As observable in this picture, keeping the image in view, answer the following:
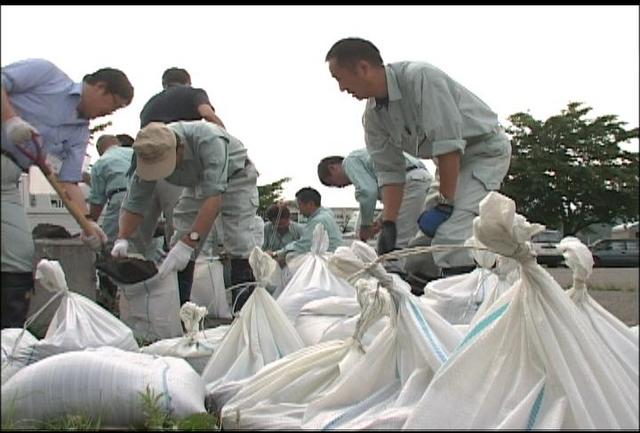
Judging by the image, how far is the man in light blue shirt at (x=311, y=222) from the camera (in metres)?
5.87

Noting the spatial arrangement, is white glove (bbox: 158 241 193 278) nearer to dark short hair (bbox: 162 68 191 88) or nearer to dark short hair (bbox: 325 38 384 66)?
dark short hair (bbox: 162 68 191 88)

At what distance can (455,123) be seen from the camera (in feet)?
11.6

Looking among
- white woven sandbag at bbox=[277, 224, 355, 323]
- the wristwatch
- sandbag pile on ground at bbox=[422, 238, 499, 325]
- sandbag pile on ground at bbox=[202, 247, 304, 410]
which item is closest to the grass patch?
sandbag pile on ground at bbox=[202, 247, 304, 410]

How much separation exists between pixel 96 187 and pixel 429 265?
203 centimetres

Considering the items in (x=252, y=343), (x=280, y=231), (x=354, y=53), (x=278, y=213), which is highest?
(x=354, y=53)

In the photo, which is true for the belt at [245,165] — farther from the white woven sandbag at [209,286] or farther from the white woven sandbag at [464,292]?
the white woven sandbag at [464,292]

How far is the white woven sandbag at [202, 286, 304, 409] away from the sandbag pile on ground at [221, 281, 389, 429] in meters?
0.41

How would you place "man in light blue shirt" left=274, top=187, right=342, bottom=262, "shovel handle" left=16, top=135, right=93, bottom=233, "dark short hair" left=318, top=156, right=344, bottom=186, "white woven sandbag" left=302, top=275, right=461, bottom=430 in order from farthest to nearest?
"man in light blue shirt" left=274, top=187, right=342, bottom=262
"dark short hair" left=318, top=156, right=344, bottom=186
"white woven sandbag" left=302, top=275, right=461, bottom=430
"shovel handle" left=16, top=135, right=93, bottom=233

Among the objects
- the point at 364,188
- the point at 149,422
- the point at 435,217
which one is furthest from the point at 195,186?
the point at 149,422

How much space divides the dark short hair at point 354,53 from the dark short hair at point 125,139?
2411mm

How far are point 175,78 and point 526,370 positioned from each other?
3.70 m

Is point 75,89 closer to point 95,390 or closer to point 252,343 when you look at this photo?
point 95,390

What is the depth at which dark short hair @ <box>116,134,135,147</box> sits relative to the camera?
5.47 metres

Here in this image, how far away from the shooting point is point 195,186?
4.48 meters
